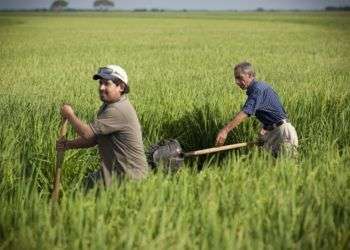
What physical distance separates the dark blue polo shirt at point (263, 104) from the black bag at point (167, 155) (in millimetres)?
956

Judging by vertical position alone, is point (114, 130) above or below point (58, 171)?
above

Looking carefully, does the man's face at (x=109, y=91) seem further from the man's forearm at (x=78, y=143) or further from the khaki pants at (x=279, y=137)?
the khaki pants at (x=279, y=137)

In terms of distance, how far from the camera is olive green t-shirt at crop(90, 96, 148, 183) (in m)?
4.21

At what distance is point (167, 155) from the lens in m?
4.76

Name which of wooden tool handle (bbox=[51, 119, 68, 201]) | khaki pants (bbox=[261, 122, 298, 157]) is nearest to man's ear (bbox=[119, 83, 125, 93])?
wooden tool handle (bbox=[51, 119, 68, 201])

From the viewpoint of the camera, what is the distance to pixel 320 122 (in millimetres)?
6355

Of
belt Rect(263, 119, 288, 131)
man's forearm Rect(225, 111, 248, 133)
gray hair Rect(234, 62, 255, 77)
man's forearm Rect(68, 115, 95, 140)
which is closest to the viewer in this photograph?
man's forearm Rect(68, 115, 95, 140)

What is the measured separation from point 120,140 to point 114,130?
117mm

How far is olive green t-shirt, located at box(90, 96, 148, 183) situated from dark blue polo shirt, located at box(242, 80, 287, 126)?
1.50 metres

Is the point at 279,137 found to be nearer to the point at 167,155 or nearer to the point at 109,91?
the point at 167,155

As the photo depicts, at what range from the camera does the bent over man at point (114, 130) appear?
165 inches

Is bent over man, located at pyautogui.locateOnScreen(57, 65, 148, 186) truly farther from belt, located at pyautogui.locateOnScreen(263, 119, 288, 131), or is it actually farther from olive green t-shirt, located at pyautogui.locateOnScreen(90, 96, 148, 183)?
belt, located at pyautogui.locateOnScreen(263, 119, 288, 131)

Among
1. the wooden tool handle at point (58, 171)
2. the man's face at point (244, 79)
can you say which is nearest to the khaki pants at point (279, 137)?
the man's face at point (244, 79)

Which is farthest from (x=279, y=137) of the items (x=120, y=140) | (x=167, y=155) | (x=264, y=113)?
(x=120, y=140)
